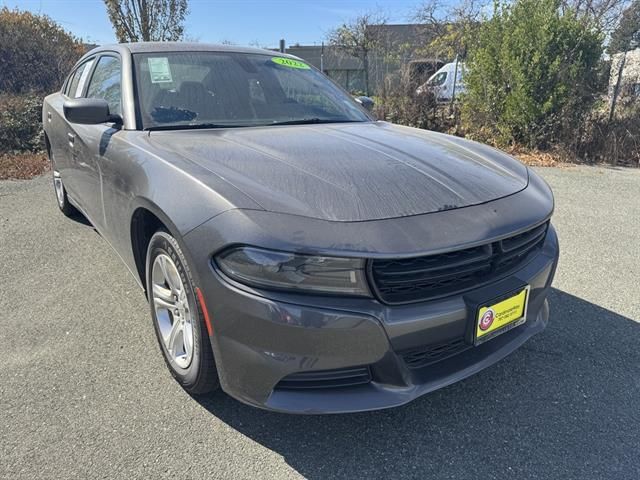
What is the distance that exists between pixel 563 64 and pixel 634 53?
1729mm

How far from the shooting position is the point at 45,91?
10383 millimetres

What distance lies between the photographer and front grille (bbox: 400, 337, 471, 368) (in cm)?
176

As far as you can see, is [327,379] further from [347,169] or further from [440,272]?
[347,169]

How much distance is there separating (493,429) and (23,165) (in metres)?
7.98

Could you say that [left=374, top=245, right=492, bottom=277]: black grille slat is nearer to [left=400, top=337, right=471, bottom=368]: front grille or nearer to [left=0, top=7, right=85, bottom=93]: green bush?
[left=400, top=337, right=471, bottom=368]: front grille

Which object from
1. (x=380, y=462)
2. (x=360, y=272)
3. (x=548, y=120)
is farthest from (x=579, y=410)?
(x=548, y=120)

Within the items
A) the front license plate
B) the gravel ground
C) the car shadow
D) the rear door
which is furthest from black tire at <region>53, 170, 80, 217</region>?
the front license plate

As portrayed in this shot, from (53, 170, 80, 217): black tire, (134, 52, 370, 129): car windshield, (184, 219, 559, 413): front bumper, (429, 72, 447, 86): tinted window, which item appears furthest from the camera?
(429, 72, 447, 86): tinted window

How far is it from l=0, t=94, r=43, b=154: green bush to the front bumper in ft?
27.8

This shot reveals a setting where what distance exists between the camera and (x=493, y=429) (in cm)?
204

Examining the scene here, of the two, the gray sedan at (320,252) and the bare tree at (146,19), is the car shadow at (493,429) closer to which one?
the gray sedan at (320,252)

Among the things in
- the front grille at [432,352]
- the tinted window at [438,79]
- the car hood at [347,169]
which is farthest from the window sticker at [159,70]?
the tinted window at [438,79]

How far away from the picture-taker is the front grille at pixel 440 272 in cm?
168

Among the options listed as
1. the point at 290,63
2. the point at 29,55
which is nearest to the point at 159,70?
the point at 290,63
